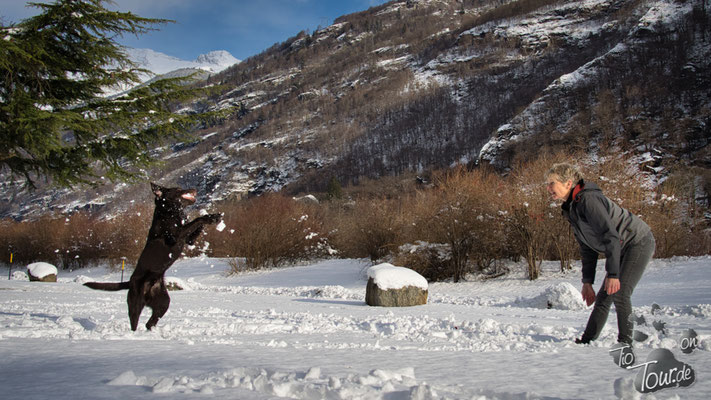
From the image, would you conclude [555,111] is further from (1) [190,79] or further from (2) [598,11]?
(2) [598,11]

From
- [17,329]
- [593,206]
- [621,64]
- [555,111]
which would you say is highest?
[621,64]

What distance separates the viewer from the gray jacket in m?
3.59

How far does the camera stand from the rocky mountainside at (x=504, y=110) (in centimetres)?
6512

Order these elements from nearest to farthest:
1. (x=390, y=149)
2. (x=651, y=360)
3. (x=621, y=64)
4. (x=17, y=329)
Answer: (x=651, y=360)
(x=17, y=329)
(x=621, y=64)
(x=390, y=149)

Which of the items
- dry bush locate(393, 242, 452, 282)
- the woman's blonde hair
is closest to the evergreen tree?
the woman's blonde hair

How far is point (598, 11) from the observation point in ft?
545

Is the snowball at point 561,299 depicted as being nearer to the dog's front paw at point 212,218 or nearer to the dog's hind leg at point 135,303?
the dog's front paw at point 212,218

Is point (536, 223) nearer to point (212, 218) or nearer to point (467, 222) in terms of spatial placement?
point (467, 222)

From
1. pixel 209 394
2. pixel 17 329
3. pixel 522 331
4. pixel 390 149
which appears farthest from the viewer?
pixel 390 149

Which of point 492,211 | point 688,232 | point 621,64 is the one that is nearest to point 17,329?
point 492,211

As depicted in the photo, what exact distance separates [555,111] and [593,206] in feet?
268

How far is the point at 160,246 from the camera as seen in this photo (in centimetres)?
459

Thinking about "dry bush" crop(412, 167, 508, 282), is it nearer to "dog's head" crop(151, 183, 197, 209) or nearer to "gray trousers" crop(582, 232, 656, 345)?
"gray trousers" crop(582, 232, 656, 345)

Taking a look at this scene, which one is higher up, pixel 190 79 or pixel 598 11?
pixel 598 11
